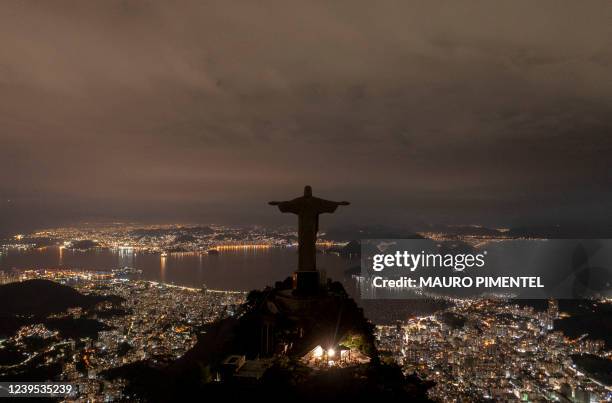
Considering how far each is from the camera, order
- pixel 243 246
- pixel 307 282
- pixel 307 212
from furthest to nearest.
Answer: pixel 243 246 → pixel 307 212 → pixel 307 282

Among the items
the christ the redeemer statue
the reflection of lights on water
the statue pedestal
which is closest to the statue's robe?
the christ the redeemer statue

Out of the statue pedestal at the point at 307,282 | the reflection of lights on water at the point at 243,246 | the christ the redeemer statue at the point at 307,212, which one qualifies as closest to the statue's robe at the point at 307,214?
the christ the redeemer statue at the point at 307,212

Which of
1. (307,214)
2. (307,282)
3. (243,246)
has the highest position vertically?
(307,214)

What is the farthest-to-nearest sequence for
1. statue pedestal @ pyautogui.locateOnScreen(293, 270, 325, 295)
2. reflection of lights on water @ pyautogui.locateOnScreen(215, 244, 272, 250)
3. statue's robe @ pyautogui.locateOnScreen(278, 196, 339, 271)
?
reflection of lights on water @ pyautogui.locateOnScreen(215, 244, 272, 250)
statue's robe @ pyautogui.locateOnScreen(278, 196, 339, 271)
statue pedestal @ pyautogui.locateOnScreen(293, 270, 325, 295)

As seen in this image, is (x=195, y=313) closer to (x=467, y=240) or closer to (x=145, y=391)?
(x=145, y=391)

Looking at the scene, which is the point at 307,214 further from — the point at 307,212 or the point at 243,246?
the point at 243,246

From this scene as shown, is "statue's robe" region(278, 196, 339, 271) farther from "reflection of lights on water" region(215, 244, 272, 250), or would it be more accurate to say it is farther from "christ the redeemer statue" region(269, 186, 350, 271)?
"reflection of lights on water" region(215, 244, 272, 250)

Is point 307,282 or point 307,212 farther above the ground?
point 307,212

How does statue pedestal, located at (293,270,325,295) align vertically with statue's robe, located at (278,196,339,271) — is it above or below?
below

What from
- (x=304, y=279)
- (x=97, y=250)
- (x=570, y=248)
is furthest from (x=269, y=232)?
(x=304, y=279)

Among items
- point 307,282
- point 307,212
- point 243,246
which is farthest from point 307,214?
point 243,246

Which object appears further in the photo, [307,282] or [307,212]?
[307,212]
